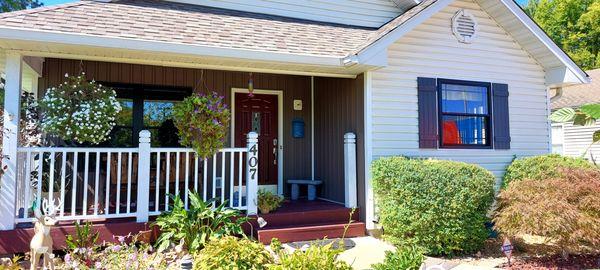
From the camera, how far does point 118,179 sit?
16.5ft

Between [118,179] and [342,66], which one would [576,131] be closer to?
[342,66]

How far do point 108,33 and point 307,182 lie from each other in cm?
403

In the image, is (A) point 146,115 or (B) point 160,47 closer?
(B) point 160,47

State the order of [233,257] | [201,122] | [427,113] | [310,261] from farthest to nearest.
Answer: [427,113] < [201,122] < [233,257] < [310,261]

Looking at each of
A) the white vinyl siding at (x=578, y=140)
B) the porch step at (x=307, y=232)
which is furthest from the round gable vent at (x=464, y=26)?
the white vinyl siding at (x=578, y=140)

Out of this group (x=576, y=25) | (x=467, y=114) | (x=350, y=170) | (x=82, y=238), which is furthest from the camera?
(x=576, y=25)

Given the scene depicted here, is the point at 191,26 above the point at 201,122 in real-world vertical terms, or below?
above

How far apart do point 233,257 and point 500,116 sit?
5754 mm

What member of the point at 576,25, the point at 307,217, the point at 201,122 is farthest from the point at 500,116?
the point at 576,25

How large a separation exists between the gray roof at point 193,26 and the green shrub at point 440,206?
211cm

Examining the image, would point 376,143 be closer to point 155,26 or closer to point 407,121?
point 407,121

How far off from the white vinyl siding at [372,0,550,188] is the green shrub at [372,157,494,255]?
101 cm

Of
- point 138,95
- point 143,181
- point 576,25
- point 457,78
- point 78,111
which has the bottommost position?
point 143,181

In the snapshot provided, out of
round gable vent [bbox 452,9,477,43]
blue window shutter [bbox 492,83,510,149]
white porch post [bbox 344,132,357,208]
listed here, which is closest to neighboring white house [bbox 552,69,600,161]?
blue window shutter [bbox 492,83,510,149]
